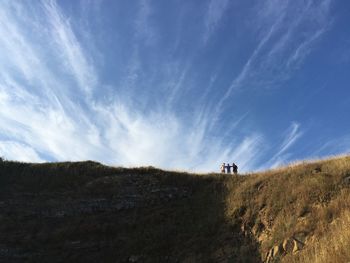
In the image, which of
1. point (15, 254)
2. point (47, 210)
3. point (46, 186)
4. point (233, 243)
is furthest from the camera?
point (46, 186)

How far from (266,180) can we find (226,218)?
3.61 m

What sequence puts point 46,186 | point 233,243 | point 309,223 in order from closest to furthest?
point 309,223 → point 233,243 → point 46,186

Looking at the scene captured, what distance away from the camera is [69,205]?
987 inches

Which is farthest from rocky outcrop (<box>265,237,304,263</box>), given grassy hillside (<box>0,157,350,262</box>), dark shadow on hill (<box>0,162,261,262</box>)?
dark shadow on hill (<box>0,162,261,262</box>)

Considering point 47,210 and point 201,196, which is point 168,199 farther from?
point 47,210

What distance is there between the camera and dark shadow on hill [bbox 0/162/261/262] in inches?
772

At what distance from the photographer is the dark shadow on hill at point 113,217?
19.6 m

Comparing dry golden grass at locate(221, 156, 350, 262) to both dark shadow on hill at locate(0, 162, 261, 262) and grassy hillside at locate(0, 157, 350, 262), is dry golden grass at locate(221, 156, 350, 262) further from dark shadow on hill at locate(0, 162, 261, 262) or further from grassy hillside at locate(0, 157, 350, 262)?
dark shadow on hill at locate(0, 162, 261, 262)

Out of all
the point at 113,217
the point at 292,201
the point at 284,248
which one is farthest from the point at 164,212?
the point at 284,248

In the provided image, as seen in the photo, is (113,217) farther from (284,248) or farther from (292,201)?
A: (284,248)

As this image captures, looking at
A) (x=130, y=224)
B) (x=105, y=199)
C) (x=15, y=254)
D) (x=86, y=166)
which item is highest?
(x=86, y=166)

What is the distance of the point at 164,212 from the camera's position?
77.7 feet

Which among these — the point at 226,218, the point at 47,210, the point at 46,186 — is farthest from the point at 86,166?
the point at 226,218

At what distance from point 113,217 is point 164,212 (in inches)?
121
